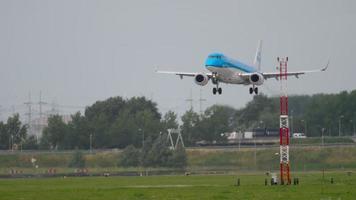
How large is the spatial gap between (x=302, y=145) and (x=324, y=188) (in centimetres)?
9991

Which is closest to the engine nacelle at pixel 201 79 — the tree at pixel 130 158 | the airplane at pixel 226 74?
the airplane at pixel 226 74

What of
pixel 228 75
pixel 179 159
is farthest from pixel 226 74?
pixel 179 159

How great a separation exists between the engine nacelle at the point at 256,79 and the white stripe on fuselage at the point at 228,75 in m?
1.30

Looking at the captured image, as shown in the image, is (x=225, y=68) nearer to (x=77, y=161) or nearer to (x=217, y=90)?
(x=217, y=90)

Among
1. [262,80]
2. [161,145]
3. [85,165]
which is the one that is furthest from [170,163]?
[262,80]

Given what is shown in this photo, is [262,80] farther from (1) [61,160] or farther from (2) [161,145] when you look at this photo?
(1) [61,160]

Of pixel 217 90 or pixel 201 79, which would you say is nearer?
pixel 201 79

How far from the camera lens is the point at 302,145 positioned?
18875 centimetres

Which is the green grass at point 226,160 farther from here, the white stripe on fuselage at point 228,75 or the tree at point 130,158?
the white stripe on fuselage at point 228,75

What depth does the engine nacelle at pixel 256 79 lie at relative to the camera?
118 m

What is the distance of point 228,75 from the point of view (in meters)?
117

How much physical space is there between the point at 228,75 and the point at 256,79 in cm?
389

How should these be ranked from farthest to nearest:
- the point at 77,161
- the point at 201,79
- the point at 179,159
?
the point at 77,161, the point at 179,159, the point at 201,79

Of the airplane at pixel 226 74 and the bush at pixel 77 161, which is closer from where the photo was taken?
the airplane at pixel 226 74
